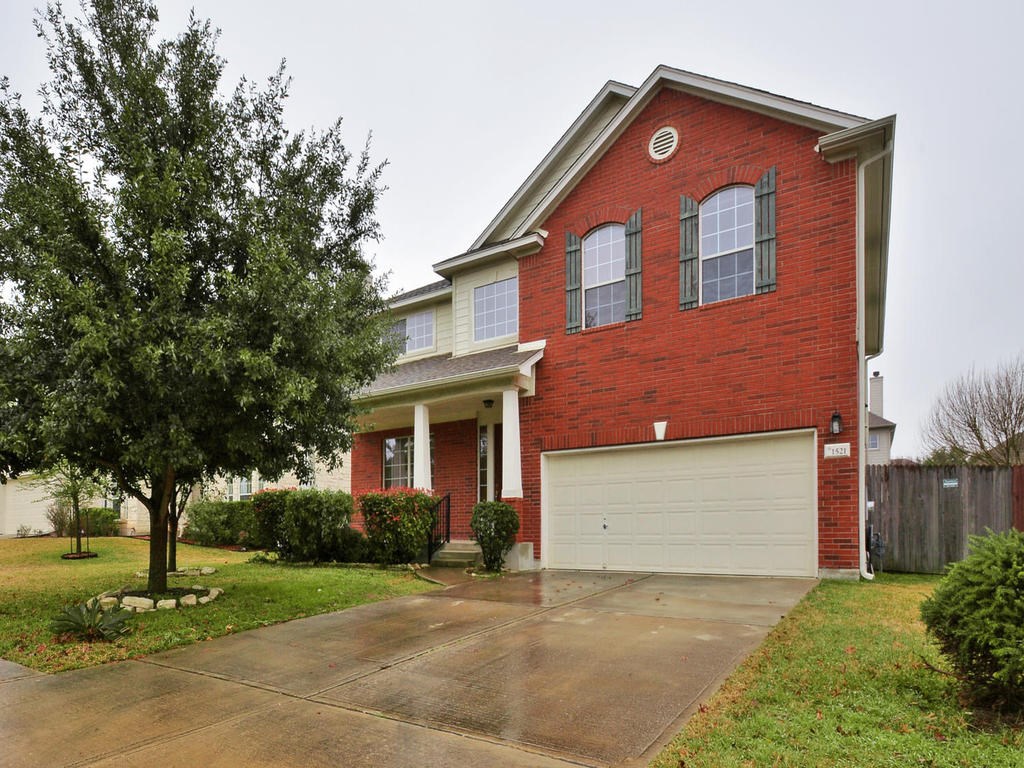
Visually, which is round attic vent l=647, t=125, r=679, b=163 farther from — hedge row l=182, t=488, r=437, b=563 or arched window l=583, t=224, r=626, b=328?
hedge row l=182, t=488, r=437, b=563

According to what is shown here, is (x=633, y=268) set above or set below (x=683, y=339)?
above

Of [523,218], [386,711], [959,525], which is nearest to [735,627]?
[386,711]

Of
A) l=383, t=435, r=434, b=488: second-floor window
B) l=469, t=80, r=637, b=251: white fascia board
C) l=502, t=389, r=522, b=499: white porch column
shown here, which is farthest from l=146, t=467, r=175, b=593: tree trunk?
l=469, t=80, r=637, b=251: white fascia board

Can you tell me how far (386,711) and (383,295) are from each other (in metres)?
7.52

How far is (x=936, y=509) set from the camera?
10812 millimetres

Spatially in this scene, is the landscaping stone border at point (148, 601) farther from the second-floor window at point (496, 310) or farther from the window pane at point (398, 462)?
the second-floor window at point (496, 310)

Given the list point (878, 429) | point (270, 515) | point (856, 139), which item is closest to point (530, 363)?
point (856, 139)

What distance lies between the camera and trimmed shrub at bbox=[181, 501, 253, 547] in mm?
17781

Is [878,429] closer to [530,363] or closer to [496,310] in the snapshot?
[496,310]

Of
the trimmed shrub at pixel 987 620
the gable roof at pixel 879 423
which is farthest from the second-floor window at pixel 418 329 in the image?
the gable roof at pixel 879 423

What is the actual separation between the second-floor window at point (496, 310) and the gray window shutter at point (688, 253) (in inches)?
148

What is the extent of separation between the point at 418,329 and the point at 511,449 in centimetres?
564

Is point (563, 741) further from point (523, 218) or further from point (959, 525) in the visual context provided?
point (523, 218)

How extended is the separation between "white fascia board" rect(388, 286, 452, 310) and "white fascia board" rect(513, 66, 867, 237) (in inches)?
105
